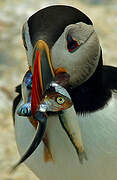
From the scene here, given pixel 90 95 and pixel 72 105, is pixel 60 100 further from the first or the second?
pixel 90 95

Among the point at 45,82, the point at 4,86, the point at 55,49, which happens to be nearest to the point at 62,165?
the point at 45,82

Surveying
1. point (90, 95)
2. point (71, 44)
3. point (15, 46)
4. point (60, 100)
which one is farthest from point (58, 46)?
point (15, 46)

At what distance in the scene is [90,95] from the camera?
189cm

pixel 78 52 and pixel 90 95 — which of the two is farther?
pixel 90 95

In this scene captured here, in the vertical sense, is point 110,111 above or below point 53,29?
below

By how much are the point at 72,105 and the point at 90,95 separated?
0.16 meters

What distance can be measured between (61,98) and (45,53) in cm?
19

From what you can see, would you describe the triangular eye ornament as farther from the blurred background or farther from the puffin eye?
the blurred background

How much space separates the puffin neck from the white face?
45 mm

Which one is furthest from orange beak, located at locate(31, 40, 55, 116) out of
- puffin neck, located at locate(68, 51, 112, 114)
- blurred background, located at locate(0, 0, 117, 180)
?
blurred background, located at locate(0, 0, 117, 180)

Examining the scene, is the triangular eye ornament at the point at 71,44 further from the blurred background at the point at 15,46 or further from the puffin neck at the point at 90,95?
the blurred background at the point at 15,46

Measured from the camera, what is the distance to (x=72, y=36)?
1.69m

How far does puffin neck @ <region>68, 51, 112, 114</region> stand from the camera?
185cm

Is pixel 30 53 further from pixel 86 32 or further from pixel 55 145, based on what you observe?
pixel 55 145
